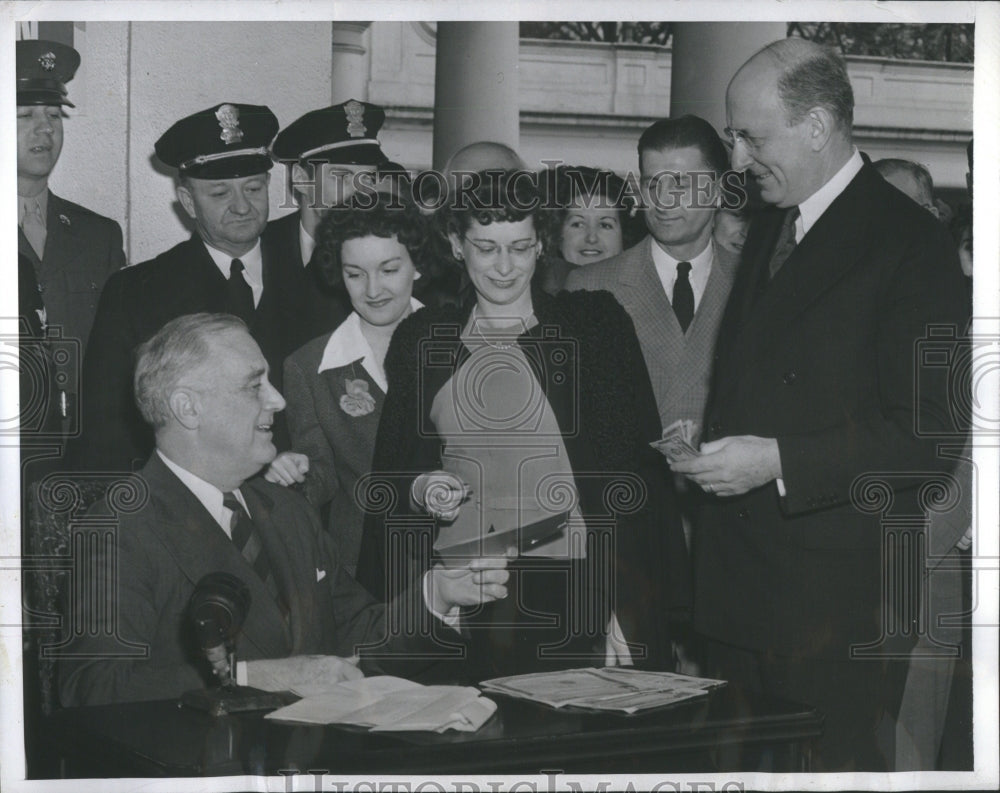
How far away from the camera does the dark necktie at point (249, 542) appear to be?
383cm

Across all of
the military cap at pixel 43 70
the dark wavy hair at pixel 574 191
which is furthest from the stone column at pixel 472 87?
the military cap at pixel 43 70

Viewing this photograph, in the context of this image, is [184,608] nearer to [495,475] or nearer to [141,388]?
[141,388]

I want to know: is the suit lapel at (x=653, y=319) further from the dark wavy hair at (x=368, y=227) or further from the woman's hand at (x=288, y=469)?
the woman's hand at (x=288, y=469)

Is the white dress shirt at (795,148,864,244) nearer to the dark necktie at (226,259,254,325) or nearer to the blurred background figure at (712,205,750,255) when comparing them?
the blurred background figure at (712,205,750,255)

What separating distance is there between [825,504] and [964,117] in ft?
4.33

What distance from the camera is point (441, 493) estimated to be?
4082 mm

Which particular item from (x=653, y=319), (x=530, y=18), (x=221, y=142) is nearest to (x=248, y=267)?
(x=221, y=142)

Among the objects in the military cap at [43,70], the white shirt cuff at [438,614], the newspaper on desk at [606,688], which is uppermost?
the military cap at [43,70]

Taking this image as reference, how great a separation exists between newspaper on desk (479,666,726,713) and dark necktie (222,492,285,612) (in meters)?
0.77

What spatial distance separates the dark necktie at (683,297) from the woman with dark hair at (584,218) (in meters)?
0.18

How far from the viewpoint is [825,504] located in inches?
157

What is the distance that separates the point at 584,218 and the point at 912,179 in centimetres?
104

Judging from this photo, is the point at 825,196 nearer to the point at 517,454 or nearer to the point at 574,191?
the point at 574,191

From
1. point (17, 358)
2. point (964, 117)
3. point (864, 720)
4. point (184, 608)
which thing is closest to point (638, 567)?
point (864, 720)
